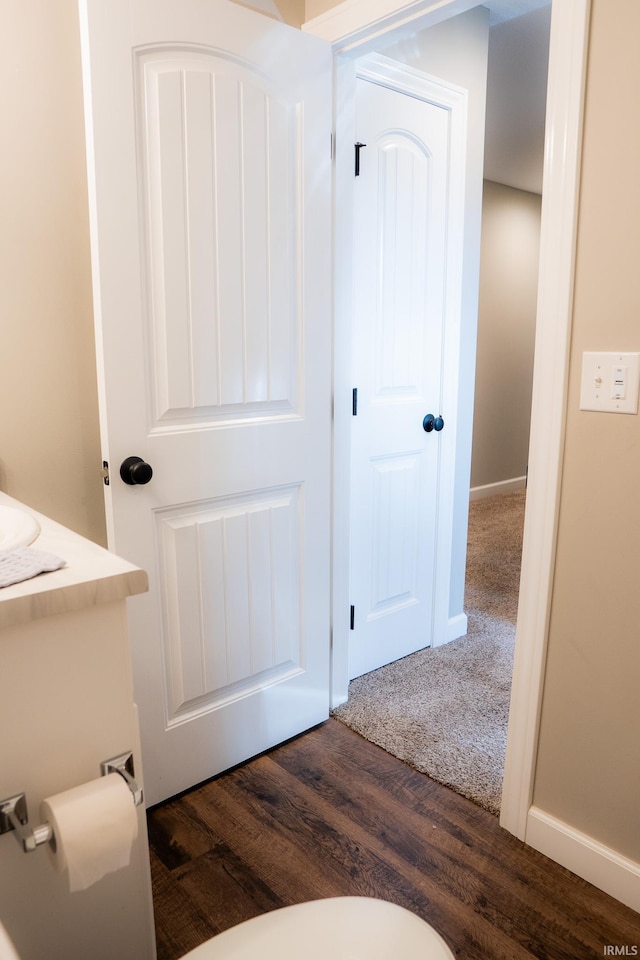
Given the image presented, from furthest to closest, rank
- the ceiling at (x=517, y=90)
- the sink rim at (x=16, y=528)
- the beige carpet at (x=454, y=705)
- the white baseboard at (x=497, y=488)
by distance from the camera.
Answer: the white baseboard at (x=497, y=488) → the ceiling at (x=517, y=90) → the beige carpet at (x=454, y=705) → the sink rim at (x=16, y=528)

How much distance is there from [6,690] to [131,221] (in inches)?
42.4

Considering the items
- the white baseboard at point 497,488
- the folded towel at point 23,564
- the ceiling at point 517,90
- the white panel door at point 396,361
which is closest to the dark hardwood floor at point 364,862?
the white panel door at point 396,361

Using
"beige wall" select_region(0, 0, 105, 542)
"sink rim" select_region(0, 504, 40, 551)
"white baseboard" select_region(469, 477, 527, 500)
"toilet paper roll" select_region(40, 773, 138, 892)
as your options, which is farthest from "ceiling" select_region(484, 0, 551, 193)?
"toilet paper roll" select_region(40, 773, 138, 892)

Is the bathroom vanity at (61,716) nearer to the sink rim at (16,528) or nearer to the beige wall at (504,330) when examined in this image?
the sink rim at (16,528)

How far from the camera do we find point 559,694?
5.23ft

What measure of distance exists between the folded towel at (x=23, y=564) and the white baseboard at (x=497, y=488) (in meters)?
4.42

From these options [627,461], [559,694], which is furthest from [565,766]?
[627,461]

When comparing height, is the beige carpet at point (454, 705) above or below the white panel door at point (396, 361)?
below

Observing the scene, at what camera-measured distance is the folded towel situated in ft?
2.96

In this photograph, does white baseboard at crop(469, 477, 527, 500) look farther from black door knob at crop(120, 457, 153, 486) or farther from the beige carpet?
black door knob at crop(120, 457, 153, 486)

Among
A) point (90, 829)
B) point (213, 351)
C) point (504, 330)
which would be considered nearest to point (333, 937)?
point (90, 829)

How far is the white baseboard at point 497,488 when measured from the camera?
5281mm

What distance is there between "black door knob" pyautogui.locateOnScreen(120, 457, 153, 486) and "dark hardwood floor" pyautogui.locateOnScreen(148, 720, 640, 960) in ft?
2.93

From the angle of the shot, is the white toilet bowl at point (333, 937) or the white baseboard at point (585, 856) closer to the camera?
the white toilet bowl at point (333, 937)
